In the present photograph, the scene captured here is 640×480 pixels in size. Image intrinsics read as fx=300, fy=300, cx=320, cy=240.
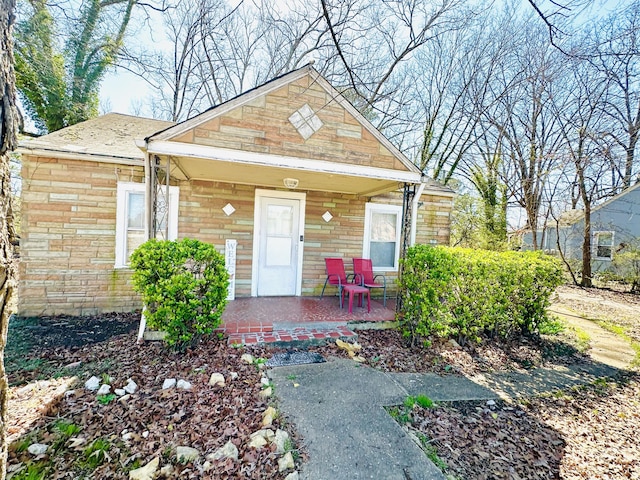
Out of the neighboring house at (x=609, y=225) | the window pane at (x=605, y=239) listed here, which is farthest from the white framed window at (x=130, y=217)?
the window pane at (x=605, y=239)

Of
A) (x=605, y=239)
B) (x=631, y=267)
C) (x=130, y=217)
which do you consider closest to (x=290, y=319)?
(x=130, y=217)

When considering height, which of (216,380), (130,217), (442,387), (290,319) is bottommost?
(442,387)

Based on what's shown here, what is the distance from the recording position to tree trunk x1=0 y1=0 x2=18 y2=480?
1118 millimetres

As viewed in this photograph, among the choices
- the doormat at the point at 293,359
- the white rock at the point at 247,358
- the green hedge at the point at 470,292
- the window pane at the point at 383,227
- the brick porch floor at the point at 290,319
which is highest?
the window pane at the point at 383,227

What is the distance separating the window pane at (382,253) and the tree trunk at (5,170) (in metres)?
6.23

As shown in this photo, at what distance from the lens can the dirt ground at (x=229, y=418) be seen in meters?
2.10

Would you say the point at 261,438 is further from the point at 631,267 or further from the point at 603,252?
the point at 603,252

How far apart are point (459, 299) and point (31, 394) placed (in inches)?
197

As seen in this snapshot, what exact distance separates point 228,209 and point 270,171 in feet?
5.17

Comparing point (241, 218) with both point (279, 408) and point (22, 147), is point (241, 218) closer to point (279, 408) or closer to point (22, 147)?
point (22, 147)

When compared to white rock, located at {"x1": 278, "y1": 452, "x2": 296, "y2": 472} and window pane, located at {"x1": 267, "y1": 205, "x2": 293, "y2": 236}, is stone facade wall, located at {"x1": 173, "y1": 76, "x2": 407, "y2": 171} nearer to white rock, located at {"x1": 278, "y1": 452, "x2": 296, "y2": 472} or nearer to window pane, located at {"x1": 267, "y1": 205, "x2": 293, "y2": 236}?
window pane, located at {"x1": 267, "y1": 205, "x2": 293, "y2": 236}

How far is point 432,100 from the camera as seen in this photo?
13016 mm

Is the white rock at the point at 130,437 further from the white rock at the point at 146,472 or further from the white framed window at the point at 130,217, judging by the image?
the white framed window at the point at 130,217

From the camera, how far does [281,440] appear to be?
223 cm
